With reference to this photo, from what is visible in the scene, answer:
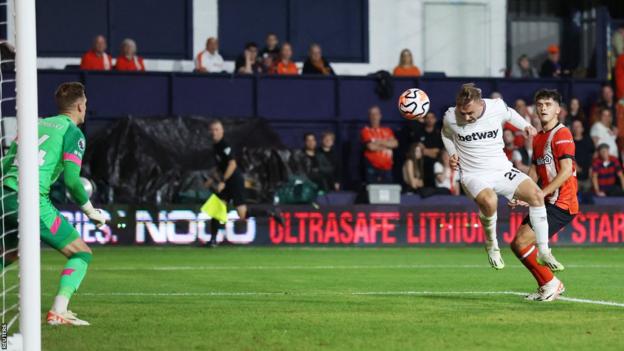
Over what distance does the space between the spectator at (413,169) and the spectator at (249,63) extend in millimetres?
3511

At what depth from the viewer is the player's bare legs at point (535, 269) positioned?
36.9 feet

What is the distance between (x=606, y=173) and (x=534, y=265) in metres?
12.8

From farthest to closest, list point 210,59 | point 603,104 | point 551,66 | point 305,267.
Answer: point 551,66 < point 603,104 < point 210,59 < point 305,267

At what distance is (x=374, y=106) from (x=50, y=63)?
7018 millimetres

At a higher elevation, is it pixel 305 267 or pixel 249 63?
pixel 249 63

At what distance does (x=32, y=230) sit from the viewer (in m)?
7.67

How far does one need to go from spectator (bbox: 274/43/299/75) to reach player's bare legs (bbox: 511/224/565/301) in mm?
12999

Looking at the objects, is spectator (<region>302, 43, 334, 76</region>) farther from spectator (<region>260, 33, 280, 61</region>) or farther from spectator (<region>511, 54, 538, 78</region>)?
spectator (<region>511, 54, 538, 78</region>)

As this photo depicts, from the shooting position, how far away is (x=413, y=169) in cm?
2308

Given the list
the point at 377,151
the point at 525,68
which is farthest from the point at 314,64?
the point at 525,68

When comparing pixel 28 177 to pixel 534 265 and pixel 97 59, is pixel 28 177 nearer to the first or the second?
pixel 534 265

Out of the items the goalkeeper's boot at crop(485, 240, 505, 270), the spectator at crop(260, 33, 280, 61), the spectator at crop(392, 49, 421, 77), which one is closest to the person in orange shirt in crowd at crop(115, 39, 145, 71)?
the spectator at crop(260, 33, 280, 61)

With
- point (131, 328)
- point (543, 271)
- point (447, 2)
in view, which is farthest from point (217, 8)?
point (131, 328)

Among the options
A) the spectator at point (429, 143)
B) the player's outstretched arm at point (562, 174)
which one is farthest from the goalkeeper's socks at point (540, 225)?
the spectator at point (429, 143)
